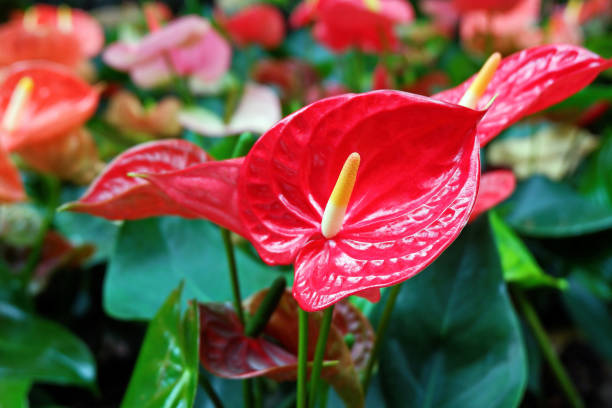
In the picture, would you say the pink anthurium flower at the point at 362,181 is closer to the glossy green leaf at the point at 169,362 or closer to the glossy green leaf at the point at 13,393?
the glossy green leaf at the point at 169,362

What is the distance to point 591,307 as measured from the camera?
3.02ft

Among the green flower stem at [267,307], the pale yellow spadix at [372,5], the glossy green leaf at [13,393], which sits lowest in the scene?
the glossy green leaf at [13,393]

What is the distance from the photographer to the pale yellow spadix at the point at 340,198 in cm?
30

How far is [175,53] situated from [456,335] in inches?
25.6

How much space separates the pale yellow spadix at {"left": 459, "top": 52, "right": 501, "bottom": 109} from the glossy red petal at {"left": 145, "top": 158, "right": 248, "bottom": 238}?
155mm

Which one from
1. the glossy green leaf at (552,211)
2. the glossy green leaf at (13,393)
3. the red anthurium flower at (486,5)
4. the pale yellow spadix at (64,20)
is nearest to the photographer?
the glossy green leaf at (13,393)

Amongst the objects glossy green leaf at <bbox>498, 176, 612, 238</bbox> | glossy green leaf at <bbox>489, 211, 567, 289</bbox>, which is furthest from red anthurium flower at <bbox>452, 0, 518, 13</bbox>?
glossy green leaf at <bbox>489, 211, 567, 289</bbox>

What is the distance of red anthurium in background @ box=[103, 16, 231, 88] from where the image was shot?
743 millimetres

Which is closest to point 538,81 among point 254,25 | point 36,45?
point 36,45

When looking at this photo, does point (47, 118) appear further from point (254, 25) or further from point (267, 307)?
point (254, 25)

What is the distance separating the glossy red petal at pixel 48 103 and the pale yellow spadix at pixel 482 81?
0.54 m

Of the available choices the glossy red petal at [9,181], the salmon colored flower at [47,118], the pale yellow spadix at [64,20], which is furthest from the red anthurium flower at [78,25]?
the glossy red petal at [9,181]

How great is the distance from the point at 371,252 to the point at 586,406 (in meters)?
0.88

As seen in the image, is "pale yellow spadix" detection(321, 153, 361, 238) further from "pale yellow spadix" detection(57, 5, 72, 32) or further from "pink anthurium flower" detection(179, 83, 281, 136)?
"pale yellow spadix" detection(57, 5, 72, 32)
